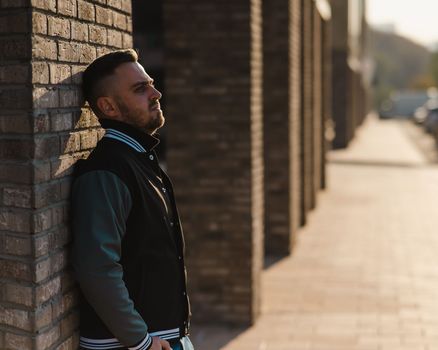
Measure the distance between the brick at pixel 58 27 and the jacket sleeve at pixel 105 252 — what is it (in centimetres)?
51

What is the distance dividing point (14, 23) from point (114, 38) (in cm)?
83

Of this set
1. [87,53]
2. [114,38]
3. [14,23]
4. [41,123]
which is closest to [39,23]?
[14,23]

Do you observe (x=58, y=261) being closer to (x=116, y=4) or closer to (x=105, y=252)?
(x=105, y=252)

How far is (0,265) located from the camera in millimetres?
2645

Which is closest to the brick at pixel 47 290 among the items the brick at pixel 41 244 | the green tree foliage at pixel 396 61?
the brick at pixel 41 244

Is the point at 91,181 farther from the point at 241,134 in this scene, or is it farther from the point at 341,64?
the point at 341,64

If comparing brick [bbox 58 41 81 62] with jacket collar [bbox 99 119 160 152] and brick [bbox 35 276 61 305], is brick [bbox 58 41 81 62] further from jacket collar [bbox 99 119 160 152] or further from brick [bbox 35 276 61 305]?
brick [bbox 35 276 61 305]

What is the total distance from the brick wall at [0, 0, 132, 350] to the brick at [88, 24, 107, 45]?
194mm

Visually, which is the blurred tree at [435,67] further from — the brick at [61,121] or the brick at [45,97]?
the brick at [45,97]

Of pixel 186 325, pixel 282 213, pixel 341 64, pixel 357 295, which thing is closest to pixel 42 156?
pixel 186 325

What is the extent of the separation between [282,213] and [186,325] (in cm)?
620

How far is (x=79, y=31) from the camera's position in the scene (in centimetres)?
294

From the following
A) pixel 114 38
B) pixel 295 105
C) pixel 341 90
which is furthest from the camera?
pixel 341 90

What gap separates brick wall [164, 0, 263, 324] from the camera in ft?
20.4
